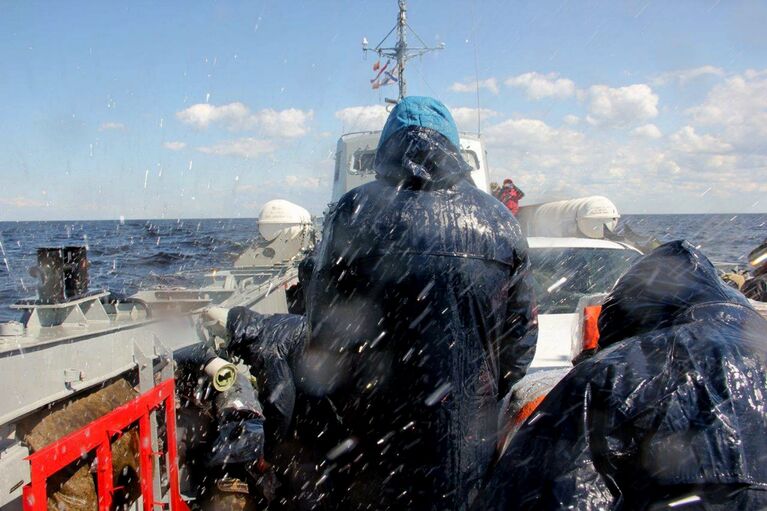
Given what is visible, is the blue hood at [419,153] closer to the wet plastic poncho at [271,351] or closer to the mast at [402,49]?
the wet plastic poncho at [271,351]

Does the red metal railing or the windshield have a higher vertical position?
the windshield

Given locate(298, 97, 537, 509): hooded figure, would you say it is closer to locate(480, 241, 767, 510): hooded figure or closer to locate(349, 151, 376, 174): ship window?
locate(480, 241, 767, 510): hooded figure

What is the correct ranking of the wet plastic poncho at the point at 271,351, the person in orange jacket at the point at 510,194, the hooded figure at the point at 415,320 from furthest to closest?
the person in orange jacket at the point at 510,194, the wet plastic poncho at the point at 271,351, the hooded figure at the point at 415,320

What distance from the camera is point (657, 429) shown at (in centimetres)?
118

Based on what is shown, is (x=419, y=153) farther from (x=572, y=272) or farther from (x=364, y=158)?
(x=364, y=158)

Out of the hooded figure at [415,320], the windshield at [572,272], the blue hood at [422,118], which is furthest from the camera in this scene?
the windshield at [572,272]

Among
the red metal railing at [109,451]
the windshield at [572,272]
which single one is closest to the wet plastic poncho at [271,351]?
the red metal railing at [109,451]

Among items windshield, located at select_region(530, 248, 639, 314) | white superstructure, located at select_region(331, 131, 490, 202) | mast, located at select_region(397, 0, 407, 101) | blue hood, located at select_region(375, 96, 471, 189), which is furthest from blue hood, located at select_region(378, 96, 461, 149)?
mast, located at select_region(397, 0, 407, 101)

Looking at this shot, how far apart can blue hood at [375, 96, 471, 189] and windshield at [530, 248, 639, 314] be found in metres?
3.40

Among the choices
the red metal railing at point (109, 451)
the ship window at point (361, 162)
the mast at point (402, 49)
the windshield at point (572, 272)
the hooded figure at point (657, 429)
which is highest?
the mast at point (402, 49)

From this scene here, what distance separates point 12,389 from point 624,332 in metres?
2.16

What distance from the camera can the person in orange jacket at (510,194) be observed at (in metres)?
10.6

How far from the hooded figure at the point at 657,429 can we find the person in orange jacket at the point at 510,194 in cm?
938

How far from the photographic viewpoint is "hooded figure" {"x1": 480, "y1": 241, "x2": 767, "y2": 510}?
1.14m
